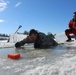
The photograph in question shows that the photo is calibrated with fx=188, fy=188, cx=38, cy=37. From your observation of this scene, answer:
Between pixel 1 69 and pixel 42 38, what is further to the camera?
pixel 42 38

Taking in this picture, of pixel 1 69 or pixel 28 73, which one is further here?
pixel 1 69

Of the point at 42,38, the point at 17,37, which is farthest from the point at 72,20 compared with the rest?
the point at 17,37

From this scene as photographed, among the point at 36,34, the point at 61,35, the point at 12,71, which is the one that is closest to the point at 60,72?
the point at 12,71

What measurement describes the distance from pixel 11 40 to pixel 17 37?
67cm

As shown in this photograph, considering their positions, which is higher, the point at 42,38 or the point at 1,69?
the point at 42,38

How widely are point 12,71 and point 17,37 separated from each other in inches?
413

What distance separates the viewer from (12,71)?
3322mm

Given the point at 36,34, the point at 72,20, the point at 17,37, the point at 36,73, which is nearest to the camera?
the point at 36,73

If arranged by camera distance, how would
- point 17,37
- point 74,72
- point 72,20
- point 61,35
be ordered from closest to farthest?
Answer: point 74,72, point 72,20, point 17,37, point 61,35

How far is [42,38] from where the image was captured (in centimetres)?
873

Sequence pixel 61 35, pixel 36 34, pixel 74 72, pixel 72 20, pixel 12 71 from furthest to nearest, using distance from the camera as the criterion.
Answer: pixel 61 35 → pixel 72 20 → pixel 36 34 → pixel 12 71 → pixel 74 72

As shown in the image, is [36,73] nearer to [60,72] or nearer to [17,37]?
[60,72]

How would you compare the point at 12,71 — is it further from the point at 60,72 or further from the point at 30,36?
the point at 30,36

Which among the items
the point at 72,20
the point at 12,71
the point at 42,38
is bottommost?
the point at 12,71
